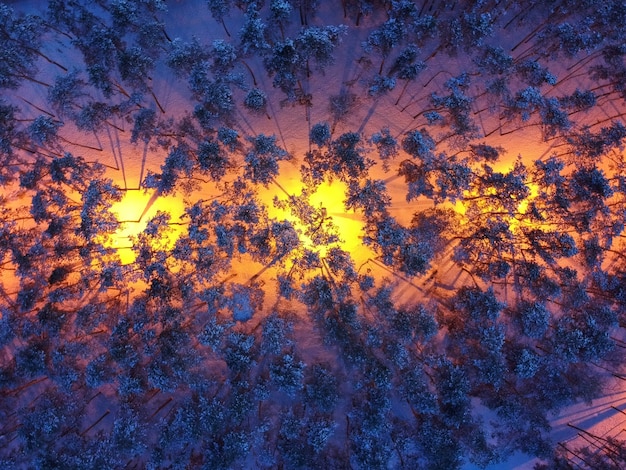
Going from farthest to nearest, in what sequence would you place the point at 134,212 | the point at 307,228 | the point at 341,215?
the point at 134,212
the point at 341,215
the point at 307,228

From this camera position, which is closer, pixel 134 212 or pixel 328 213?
pixel 328 213

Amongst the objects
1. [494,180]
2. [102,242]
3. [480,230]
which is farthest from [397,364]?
[102,242]

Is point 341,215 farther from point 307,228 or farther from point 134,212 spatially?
point 134,212

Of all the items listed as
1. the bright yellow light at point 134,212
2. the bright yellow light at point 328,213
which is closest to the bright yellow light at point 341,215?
the bright yellow light at point 328,213

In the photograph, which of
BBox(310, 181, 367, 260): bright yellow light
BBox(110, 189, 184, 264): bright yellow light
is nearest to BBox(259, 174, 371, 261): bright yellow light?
BBox(310, 181, 367, 260): bright yellow light

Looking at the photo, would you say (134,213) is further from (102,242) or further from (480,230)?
(480,230)

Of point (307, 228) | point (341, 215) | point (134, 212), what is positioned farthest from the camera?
point (134, 212)

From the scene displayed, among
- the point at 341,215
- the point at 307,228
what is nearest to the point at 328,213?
the point at 341,215
